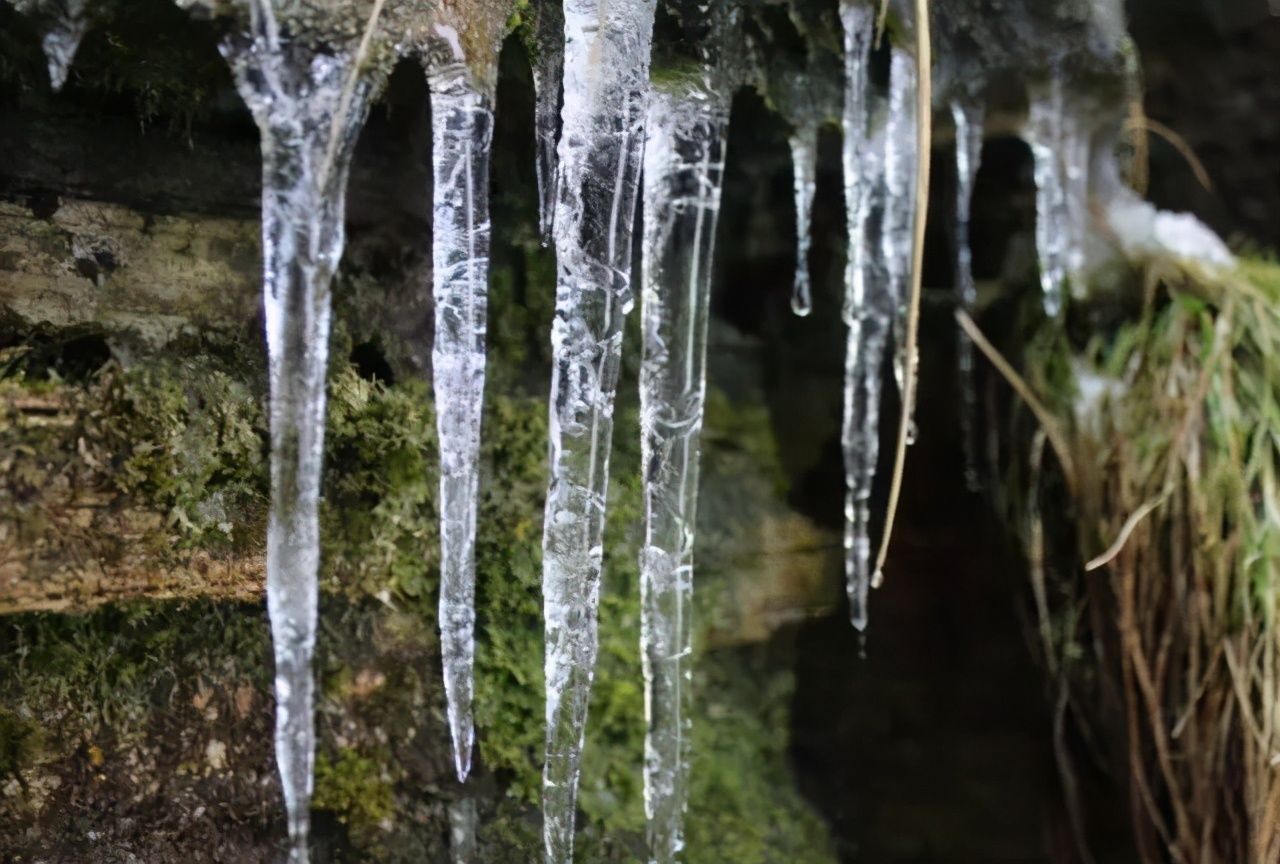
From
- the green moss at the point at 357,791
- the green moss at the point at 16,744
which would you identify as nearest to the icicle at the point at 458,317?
the green moss at the point at 357,791

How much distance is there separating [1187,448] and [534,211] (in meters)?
1.12

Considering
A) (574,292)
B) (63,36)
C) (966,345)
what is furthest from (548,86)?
(966,345)

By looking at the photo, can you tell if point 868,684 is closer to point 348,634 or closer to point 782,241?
point 782,241

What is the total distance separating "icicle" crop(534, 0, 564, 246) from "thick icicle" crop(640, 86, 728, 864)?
171mm

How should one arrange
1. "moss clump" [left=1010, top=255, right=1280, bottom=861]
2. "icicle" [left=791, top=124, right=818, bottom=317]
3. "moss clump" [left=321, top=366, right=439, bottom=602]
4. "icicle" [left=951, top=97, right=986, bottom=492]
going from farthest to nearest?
1. "icicle" [left=951, top=97, right=986, bottom=492]
2. "icicle" [left=791, top=124, right=818, bottom=317]
3. "moss clump" [left=1010, top=255, right=1280, bottom=861]
4. "moss clump" [left=321, top=366, right=439, bottom=602]

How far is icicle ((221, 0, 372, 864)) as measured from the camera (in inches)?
36.9

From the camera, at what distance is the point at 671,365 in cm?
130

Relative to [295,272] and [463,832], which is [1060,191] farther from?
[463,832]

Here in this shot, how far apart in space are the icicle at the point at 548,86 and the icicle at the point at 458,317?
11cm

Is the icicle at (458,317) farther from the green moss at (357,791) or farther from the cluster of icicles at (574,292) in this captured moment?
the green moss at (357,791)

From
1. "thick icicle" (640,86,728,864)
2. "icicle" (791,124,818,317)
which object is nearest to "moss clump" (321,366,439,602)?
"thick icicle" (640,86,728,864)

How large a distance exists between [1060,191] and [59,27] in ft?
5.23

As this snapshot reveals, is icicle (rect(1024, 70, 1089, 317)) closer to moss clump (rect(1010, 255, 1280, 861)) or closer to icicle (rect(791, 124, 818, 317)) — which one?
moss clump (rect(1010, 255, 1280, 861))

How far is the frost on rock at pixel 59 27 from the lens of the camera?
3.11ft
